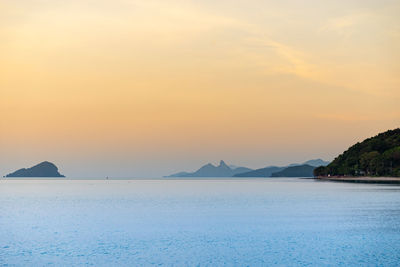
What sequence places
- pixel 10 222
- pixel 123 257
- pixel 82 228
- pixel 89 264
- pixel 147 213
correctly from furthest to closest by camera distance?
pixel 147 213 → pixel 10 222 → pixel 82 228 → pixel 123 257 → pixel 89 264

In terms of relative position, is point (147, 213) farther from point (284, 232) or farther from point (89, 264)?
point (89, 264)

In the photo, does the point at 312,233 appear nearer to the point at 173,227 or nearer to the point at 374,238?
the point at 374,238

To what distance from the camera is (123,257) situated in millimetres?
42938

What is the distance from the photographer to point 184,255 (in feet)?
144

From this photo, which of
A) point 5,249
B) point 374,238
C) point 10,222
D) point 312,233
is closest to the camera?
point 5,249

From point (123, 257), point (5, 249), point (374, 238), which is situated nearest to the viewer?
point (123, 257)

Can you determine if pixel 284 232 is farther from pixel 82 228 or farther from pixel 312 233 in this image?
pixel 82 228

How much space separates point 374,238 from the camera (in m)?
52.8

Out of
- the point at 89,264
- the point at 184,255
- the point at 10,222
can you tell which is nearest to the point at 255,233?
the point at 184,255

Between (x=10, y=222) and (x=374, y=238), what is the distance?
51.4m

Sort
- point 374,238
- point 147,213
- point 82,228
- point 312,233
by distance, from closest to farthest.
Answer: point 374,238
point 312,233
point 82,228
point 147,213

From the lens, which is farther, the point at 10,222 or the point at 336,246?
the point at 10,222

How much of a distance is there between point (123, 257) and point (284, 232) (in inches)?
928

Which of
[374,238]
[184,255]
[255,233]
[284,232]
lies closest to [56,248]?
[184,255]
